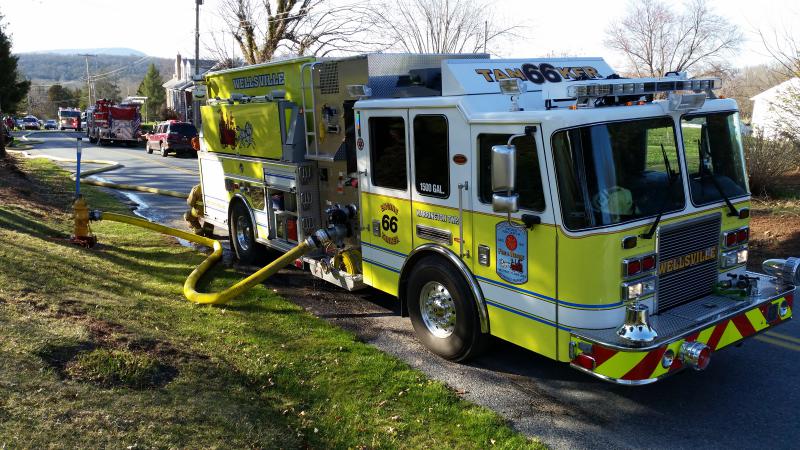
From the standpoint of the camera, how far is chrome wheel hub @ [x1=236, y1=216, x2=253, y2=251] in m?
9.59

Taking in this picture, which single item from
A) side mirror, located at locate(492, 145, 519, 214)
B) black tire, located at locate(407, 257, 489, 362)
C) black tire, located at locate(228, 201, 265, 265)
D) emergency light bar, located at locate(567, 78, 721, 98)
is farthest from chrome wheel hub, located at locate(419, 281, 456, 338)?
black tire, located at locate(228, 201, 265, 265)

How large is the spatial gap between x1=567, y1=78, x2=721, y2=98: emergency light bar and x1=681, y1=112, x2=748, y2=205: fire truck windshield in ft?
0.85

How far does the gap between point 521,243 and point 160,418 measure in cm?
284

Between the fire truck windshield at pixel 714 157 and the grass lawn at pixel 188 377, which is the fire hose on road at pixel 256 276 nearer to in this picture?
the grass lawn at pixel 188 377

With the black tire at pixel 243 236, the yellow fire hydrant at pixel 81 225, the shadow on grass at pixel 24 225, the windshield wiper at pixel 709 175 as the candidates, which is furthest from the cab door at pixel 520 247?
the shadow on grass at pixel 24 225

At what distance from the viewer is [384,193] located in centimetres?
641

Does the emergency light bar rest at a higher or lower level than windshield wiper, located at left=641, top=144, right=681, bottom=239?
higher

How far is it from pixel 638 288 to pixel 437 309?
6.12ft

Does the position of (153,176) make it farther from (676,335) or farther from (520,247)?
(676,335)

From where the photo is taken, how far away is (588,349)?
4547 mm

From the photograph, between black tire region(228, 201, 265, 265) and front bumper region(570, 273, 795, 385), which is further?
black tire region(228, 201, 265, 265)

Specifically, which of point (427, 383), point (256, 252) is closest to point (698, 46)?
point (256, 252)

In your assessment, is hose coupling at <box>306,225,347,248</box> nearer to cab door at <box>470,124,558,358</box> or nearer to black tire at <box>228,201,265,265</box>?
cab door at <box>470,124,558,358</box>

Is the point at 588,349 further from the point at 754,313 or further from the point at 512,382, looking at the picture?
the point at 754,313
